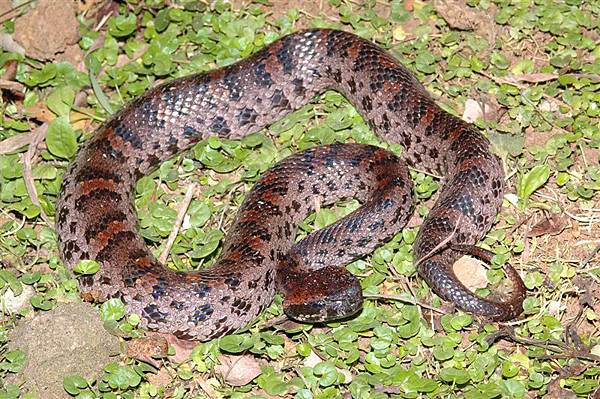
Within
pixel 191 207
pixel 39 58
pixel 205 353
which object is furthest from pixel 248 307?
pixel 39 58

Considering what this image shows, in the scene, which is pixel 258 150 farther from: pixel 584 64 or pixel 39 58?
pixel 584 64

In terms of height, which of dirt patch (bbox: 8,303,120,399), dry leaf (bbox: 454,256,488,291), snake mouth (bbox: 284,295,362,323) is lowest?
dry leaf (bbox: 454,256,488,291)

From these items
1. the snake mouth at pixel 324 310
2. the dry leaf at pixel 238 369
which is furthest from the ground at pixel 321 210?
the snake mouth at pixel 324 310

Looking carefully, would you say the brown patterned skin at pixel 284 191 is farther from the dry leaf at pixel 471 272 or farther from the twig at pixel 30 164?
the twig at pixel 30 164

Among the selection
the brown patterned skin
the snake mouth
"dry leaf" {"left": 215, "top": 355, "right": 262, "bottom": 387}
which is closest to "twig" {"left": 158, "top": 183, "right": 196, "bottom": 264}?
the brown patterned skin

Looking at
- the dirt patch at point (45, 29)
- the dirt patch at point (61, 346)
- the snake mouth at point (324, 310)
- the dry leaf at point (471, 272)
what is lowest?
the dry leaf at point (471, 272)

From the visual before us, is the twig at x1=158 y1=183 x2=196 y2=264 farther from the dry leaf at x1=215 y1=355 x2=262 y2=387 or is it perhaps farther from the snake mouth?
the snake mouth

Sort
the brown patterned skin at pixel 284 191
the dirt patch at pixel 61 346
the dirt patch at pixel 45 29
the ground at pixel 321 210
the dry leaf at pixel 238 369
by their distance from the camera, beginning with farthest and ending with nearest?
the dirt patch at pixel 45 29 < the brown patterned skin at pixel 284 191 < the dry leaf at pixel 238 369 < the ground at pixel 321 210 < the dirt patch at pixel 61 346
